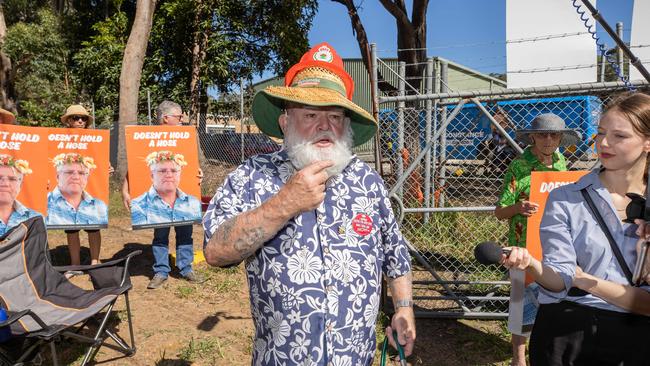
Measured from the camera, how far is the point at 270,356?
1.88 metres

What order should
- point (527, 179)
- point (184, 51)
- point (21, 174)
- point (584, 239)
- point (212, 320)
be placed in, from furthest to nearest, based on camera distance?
point (184, 51)
point (21, 174)
point (212, 320)
point (527, 179)
point (584, 239)

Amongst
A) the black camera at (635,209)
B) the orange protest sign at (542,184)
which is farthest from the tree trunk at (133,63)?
the black camera at (635,209)

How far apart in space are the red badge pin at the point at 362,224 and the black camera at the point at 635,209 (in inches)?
41.4

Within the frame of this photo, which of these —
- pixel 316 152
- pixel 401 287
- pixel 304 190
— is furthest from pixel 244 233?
pixel 401 287

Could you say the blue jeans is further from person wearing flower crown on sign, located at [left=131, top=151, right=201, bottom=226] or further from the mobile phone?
the mobile phone

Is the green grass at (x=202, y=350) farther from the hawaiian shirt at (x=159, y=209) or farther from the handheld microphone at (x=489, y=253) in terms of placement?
the handheld microphone at (x=489, y=253)

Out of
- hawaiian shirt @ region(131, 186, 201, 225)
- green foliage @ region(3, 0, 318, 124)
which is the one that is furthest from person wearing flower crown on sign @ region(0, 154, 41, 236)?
green foliage @ region(3, 0, 318, 124)

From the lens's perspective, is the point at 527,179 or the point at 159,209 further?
the point at 159,209

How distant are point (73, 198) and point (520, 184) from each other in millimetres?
4886

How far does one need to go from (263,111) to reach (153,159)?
365 centimetres

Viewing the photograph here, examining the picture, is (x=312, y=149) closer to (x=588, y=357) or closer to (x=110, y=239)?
(x=588, y=357)

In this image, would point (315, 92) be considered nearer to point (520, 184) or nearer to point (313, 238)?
point (313, 238)

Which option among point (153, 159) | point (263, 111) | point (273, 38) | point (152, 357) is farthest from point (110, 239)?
point (273, 38)

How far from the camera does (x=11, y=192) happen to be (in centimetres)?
488
